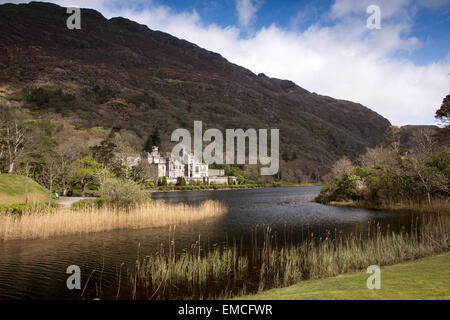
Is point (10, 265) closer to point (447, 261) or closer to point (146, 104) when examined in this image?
point (447, 261)

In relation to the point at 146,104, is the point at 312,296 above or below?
below

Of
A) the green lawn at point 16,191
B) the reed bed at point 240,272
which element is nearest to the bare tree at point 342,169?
the reed bed at point 240,272

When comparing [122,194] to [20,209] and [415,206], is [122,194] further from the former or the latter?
[415,206]

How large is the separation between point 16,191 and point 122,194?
301 inches

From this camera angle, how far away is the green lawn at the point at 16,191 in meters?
19.8

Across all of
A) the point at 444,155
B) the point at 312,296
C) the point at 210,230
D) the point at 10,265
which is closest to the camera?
the point at 312,296

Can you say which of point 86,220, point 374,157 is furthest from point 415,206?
point 374,157

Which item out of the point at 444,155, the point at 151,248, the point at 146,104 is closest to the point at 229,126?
the point at 146,104

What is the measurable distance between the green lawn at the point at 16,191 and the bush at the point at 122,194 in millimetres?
5365

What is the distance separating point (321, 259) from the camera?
Result: 35.6 feet

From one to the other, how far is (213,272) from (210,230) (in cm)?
832

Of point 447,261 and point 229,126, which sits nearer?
point 447,261
